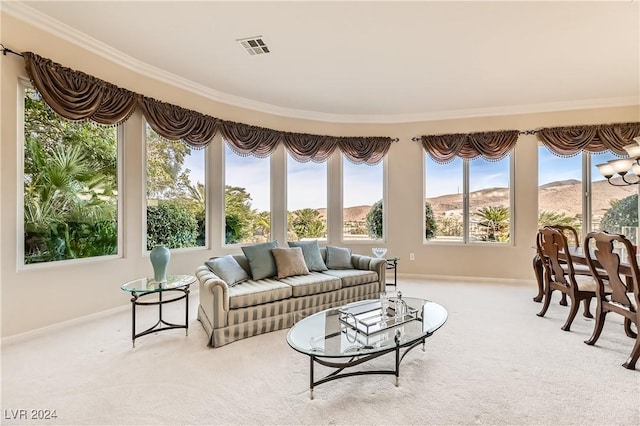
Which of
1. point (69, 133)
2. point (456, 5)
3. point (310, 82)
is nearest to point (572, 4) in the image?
point (456, 5)

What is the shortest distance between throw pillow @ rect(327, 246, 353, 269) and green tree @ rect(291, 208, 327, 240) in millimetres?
1493

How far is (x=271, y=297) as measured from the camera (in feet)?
10.00

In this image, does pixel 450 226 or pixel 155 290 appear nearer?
pixel 155 290

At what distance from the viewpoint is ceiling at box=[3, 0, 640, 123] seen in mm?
2744

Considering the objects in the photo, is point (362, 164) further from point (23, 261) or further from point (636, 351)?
point (23, 261)

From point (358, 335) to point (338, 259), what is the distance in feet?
6.15

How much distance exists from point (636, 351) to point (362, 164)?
4271mm

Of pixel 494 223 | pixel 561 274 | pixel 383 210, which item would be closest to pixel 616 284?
pixel 561 274

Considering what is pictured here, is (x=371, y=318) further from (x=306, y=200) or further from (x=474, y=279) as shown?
(x=474, y=279)

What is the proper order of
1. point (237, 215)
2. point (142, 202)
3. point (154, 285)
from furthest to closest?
1. point (237, 215)
2. point (142, 202)
3. point (154, 285)

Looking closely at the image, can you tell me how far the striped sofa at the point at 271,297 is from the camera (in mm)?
2750

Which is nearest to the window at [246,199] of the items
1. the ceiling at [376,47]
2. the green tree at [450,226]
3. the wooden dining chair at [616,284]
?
the ceiling at [376,47]

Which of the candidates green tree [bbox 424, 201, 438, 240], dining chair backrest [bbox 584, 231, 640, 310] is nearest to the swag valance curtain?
green tree [bbox 424, 201, 438, 240]

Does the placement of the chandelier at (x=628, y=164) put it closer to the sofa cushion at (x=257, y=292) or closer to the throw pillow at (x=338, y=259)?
the throw pillow at (x=338, y=259)
